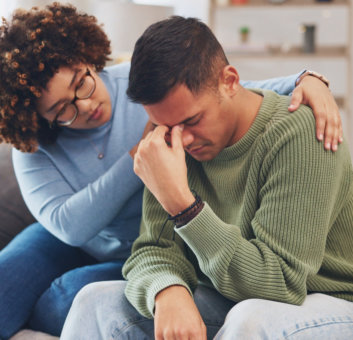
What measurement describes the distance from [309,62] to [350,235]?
264 cm

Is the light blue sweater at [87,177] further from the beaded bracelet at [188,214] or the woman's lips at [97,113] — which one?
the beaded bracelet at [188,214]

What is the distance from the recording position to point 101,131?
152 centimetres

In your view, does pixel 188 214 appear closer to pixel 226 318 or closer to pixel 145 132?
pixel 226 318

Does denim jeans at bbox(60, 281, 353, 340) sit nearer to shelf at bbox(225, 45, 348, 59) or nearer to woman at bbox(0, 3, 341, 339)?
woman at bbox(0, 3, 341, 339)

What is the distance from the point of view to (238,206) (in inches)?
44.2

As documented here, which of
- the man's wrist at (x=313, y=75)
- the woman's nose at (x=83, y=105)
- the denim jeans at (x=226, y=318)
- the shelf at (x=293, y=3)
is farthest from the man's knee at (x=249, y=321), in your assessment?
the shelf at (x=293, y=3)

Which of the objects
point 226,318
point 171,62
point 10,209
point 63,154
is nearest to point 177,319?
point 226,318

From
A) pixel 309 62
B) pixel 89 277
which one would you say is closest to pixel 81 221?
pixel 89 277

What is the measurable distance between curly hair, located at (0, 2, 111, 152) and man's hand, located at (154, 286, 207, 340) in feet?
2.18

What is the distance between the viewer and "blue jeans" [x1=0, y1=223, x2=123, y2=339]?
1395 mm

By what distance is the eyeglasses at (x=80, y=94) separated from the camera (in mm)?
1374

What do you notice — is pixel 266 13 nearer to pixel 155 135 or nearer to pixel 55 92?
pixel 55 92

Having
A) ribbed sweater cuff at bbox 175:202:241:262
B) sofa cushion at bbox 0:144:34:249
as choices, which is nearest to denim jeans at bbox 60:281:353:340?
ribbed sweater cuff at bbox 175:202:241:262

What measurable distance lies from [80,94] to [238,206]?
536 mm
